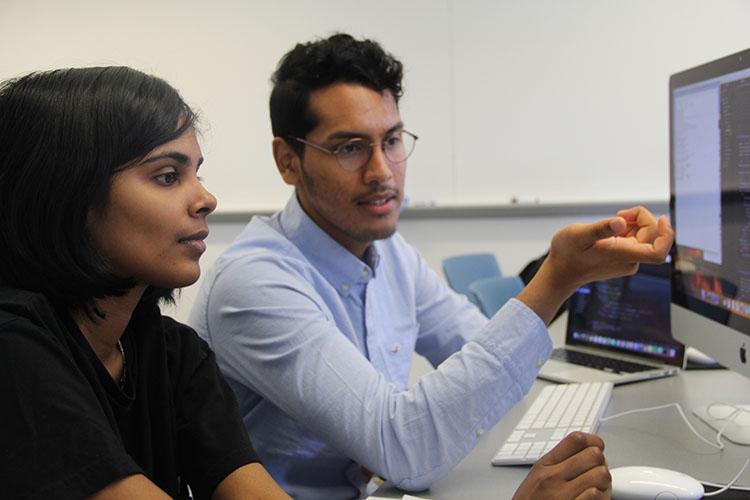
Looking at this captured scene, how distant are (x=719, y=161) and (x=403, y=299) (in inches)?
28.3

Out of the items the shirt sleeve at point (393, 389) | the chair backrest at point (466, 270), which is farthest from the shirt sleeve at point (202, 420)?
the chair backrest at point (466, 270)

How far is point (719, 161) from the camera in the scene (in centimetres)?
133

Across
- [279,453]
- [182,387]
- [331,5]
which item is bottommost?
[279,453]

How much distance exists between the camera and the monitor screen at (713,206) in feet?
4.14

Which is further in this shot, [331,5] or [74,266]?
[331,5]

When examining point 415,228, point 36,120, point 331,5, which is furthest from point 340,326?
point 331,5

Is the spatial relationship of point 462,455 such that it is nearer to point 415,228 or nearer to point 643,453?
point 643,453

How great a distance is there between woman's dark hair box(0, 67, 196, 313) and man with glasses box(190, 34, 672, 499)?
1.27ft

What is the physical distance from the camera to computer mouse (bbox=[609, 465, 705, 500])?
1062 millimetres

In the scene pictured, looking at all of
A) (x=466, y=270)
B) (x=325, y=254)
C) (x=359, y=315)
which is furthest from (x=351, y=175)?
(x=466, y=270)

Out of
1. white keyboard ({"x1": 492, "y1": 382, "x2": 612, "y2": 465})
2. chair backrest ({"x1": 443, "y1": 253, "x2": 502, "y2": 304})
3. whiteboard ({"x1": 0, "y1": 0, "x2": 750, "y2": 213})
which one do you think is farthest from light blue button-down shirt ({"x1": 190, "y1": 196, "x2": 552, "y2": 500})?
whiteboard ({"x1": 0, "y1": 0, "x2": 750, "y2": 213})

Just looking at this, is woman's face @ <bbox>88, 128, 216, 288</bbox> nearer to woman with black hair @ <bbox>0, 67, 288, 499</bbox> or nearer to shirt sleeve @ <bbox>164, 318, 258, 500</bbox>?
woman with black hair @ <bbox>0, 67, 288, 499</bbox>

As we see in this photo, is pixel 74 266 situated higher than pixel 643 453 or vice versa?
pixel 74 266

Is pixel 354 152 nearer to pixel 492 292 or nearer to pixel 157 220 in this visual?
pixel 157 220
